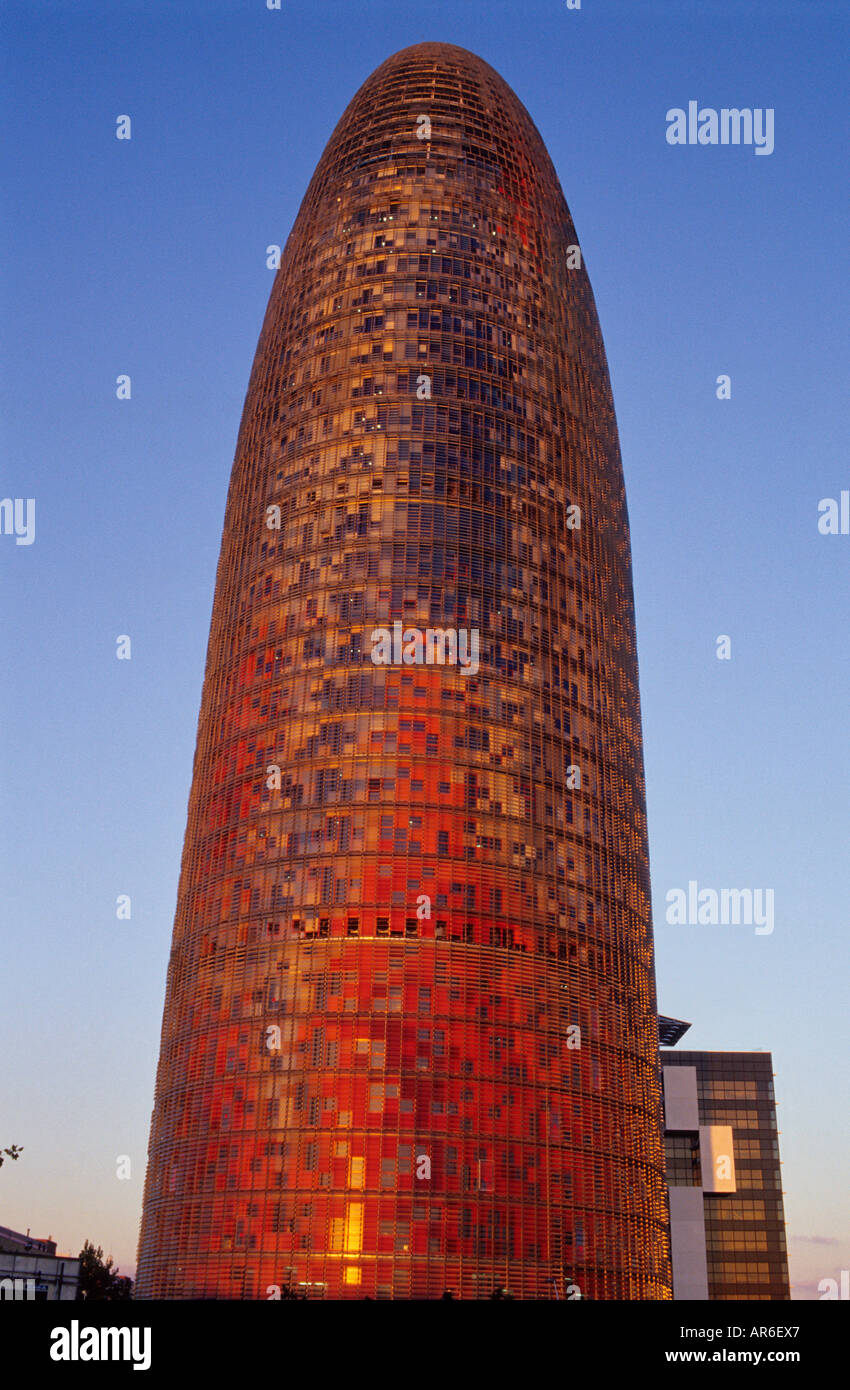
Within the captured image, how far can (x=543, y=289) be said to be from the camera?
19275 centimetres

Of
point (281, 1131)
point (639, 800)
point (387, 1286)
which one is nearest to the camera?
point (387, 1286)

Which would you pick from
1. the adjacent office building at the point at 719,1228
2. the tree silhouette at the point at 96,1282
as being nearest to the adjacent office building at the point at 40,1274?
the tree silhouette at the point at 96,1282

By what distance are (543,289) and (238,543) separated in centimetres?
5735

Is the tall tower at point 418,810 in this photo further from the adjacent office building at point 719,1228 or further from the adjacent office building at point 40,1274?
the adjacent office building at point 719,1228

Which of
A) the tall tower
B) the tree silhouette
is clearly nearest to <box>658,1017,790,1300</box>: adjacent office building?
the tall tower

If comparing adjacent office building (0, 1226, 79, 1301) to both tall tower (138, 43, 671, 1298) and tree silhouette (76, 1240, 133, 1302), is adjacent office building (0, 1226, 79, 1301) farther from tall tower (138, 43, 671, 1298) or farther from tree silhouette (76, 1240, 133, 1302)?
tree silhouette (76, 1240, 133, 1302)

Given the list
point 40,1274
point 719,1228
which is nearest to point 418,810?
point 40,1274

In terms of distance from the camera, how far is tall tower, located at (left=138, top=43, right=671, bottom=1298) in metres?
140

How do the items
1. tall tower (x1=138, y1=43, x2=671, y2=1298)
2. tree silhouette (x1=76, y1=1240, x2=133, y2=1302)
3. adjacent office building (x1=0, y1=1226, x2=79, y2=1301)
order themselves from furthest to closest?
1. tree silhouette (x1=76, y1=1240, x2=133, y2=1302)
2. tall tower (x1=138, y1=43, x2=671, y2=1298)
3. adjacent office building (x1=0, y1=1226, x2=79, y2=1301)

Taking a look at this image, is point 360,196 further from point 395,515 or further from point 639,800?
point 639,800

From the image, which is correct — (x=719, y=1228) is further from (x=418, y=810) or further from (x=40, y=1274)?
(x=40, y=1274)

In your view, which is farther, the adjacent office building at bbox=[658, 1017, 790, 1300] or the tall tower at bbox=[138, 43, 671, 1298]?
the adjacent office building at bbox=[658, 1017, 790, 1300]
